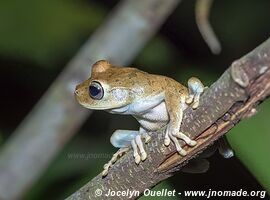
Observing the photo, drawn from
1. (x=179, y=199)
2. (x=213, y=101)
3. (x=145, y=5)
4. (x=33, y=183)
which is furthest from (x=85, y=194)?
(x=145, y=5)

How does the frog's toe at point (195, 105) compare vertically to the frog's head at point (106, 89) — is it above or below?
below

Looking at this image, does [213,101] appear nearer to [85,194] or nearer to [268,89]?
[268,89]

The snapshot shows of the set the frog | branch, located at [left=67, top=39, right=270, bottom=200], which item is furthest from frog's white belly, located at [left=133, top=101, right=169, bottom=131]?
branch, located at [left=67, top=39, right=270, bottom=200]

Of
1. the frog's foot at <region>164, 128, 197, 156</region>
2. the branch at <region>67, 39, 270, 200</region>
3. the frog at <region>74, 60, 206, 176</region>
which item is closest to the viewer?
the branch at <region>67, 39, 270, 200</region>

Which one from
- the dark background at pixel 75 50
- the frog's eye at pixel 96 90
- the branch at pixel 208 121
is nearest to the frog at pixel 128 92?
the frog's eye at pixel 96 90

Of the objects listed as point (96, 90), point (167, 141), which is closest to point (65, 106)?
point (96, 90)

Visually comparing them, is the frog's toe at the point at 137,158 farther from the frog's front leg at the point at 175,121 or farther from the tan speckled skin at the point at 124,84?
the tan speckled skin at the point at 124,84

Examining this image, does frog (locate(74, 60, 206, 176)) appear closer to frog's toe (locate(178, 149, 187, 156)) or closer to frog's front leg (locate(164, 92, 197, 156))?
frog's front leg (locate(164, 92, 197, 156))

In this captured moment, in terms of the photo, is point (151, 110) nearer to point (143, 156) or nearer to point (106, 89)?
point (106, 89)
